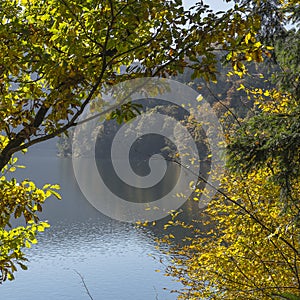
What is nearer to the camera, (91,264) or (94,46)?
(94,46)

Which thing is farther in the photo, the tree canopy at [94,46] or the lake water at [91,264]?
the lake water at [91,264]

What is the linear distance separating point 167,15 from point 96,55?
0.61 meters

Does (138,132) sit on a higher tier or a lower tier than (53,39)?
higher

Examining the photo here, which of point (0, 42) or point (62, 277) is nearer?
point (0, 42)

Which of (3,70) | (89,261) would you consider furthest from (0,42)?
(89,261)

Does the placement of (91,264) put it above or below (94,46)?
below

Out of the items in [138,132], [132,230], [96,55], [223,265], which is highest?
[138,132]

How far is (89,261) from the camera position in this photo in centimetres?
2853

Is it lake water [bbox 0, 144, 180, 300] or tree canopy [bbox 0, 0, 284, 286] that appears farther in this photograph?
lake water [bbox 0, 144, 180, 300]

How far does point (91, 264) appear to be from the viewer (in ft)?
91.6

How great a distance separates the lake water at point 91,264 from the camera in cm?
2372

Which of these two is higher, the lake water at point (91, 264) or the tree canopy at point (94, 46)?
the tree canopy at point (94, 46)

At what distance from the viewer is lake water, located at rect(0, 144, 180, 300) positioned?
2372 cm

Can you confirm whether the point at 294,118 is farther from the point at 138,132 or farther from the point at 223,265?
the point at 138,132
